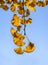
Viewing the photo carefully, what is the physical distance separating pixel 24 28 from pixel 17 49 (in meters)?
0.25

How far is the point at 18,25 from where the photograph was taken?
4195mm

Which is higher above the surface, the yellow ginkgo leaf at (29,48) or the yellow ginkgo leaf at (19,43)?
the yellow ginkgo leaf at (19,43)

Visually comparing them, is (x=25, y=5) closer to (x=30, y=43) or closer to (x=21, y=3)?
(x=21, y=3)

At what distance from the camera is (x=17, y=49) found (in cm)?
419

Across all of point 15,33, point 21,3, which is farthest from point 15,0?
point 15,33

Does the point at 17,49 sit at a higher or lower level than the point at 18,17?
lower

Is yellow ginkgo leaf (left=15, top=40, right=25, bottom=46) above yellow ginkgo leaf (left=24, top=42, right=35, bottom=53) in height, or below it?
above

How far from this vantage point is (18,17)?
13.9 ft

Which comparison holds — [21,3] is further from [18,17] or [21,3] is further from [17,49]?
[17,49]

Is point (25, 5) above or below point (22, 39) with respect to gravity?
above

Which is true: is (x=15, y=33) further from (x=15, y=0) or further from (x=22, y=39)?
(x=15, y=0)

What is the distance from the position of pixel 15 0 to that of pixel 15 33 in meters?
0.36

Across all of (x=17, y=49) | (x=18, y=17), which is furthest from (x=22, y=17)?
(x=17, y=49)

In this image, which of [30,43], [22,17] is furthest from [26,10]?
[30,43]
